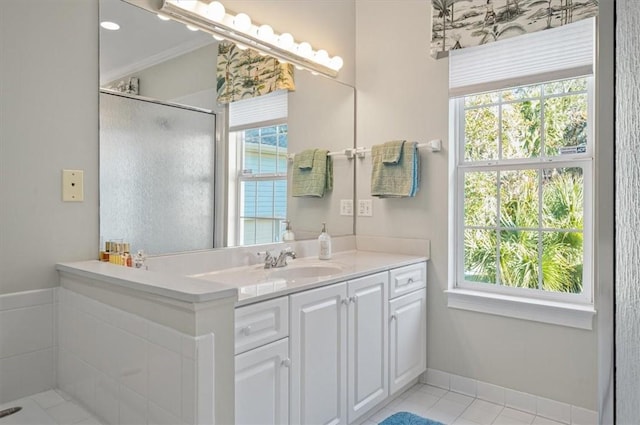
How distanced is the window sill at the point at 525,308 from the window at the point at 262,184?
1.16m

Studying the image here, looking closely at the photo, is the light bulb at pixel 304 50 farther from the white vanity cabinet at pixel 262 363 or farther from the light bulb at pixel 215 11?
the white vanity cabinet at pixel 262 363

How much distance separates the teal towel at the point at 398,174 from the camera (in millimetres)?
2518

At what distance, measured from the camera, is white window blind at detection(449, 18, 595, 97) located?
2.10m

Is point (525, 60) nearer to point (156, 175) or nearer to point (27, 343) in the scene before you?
point (156, 175)

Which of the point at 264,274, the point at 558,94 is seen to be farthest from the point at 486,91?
the point at 264,274

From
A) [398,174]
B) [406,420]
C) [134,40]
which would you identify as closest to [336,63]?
[398,174]

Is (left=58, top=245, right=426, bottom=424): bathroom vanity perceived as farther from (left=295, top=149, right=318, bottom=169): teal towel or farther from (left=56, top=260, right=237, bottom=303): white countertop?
(left=295, top=149, right=318, bottom=169): teal towel

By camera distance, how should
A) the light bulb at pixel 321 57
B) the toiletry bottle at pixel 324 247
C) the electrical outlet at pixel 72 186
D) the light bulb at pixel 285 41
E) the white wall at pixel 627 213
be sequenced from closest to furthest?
1. the white wall at pixel 627 213
2. the electrical outlet at pixel 72 186
3. the light bulb at pixel 285 41
4. the toiletry bottle at pixel 324 247
5. the light bulb at pixel 321 57

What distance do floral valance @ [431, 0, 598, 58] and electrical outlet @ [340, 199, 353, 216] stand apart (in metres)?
1.07

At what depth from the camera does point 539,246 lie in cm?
231

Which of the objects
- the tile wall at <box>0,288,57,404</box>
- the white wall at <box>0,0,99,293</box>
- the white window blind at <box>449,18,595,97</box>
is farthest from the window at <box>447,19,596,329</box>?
the tile wall at <box>0,288,57,404</box>

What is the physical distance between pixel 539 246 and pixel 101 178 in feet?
7.29

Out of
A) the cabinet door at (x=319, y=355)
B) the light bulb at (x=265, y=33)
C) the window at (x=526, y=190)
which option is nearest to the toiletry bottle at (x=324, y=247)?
the cabinet door at (x=319, y=355)

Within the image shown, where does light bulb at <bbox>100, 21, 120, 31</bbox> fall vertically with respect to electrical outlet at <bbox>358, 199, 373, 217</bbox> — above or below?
above
